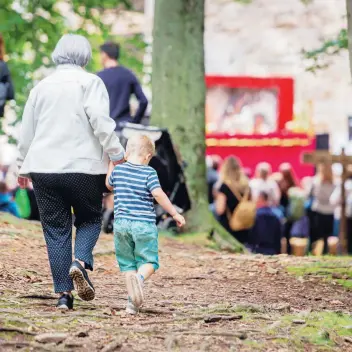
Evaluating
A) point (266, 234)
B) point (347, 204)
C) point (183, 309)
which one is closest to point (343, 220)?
point (347, 204)

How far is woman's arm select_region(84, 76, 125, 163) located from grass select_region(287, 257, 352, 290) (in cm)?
342

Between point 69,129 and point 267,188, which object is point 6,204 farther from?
point 69,129

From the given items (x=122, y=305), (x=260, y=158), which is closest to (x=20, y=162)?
(x=122, y=305)

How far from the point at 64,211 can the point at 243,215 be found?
29.3ft

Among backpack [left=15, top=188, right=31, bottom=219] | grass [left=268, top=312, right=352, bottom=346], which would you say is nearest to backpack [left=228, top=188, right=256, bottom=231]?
backpack [left=15, top=188, right=31, bottom=219]

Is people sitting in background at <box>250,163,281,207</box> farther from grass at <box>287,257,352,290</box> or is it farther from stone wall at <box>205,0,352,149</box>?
stone wall at <box>205,0,352,149</box>

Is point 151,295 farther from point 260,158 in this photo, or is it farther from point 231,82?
point 231,82

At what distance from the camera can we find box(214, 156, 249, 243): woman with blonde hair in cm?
1675

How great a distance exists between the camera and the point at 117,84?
12.9 meters

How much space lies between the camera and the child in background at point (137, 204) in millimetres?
7680

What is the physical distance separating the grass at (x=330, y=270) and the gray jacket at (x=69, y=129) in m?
3.46

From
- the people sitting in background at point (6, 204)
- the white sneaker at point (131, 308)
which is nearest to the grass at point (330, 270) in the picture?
the white sneaker at point (131, 308)

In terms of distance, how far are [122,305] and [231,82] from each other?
25.1m

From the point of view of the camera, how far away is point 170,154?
13625mm
